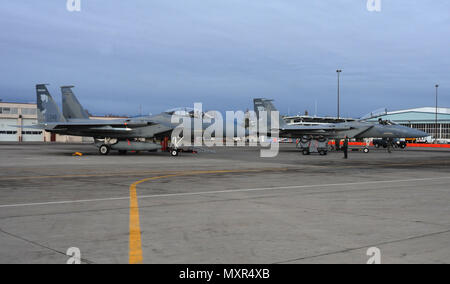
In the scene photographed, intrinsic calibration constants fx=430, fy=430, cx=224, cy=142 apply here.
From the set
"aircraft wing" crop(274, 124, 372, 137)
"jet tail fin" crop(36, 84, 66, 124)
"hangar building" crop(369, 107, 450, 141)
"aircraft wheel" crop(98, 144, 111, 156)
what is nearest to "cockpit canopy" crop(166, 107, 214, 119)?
"aircraft wheel" crop(98, 144, 111, 156)

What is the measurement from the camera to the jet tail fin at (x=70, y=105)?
32.6m

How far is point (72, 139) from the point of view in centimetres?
9200

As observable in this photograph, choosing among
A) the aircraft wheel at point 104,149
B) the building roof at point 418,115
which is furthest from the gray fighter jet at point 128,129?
the building roof at point 418,115

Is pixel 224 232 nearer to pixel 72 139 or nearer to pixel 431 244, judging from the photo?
pixel 431 244

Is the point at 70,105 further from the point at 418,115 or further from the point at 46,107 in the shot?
the point at 418,115

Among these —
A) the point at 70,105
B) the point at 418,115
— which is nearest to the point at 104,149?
the point at 70,105

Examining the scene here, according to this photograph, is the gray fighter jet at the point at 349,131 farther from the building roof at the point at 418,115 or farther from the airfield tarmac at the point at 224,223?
the building roof at the point at 418,115

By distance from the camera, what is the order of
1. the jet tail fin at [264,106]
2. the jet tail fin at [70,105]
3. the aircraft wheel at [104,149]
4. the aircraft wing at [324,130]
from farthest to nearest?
the jet tail fin at [264,106]
the aircraft wing at [324,130]
the jet tail fin at [70,105]
the aircraft wheel at [104,149]

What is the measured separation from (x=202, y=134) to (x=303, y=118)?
98.9 m

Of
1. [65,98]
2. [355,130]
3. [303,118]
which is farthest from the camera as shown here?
[303,118]

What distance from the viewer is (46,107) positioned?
32969mm

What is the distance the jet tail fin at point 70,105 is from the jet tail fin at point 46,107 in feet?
1.86

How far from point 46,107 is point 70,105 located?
1949 mm
